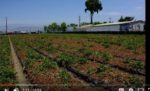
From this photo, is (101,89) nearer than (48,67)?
Yes

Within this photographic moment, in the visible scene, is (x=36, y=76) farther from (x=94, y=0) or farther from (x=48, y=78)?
(x=94, y=0)

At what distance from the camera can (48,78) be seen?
13.2 meters

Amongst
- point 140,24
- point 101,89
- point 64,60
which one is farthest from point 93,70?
point 140,24

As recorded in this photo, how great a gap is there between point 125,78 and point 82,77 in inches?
82.4

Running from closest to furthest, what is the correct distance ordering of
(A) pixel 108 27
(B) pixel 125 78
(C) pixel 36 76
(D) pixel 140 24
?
(B) pixel 125 78
(C) pixel 36 76
(D) pixel 140 24
(A) pixel 108 27

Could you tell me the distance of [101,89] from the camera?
8711mm

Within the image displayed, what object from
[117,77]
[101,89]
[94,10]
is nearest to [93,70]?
[117,77]

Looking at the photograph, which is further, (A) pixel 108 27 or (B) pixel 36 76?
(A) pixel 108 27

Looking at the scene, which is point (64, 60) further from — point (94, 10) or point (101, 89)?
point (94, 10)

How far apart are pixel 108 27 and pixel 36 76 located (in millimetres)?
88409

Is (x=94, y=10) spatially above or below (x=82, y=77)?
above
